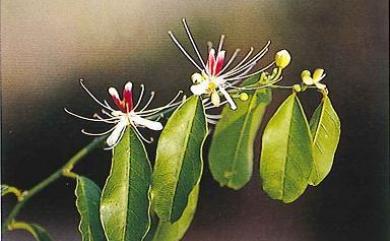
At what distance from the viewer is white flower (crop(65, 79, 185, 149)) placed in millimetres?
730

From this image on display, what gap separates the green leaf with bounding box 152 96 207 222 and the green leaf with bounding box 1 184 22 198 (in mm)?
156

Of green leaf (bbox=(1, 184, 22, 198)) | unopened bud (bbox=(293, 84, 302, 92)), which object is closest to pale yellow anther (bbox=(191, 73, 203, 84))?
unopened bud (bbox=(293, 84, 302, 92))

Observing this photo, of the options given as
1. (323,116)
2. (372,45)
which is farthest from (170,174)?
(372,45)

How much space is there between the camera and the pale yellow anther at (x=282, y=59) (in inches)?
29.9

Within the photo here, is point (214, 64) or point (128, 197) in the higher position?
point (214, 64)

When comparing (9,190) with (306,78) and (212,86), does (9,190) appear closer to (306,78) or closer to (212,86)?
(212,86)

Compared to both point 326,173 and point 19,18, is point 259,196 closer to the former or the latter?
point 326,173

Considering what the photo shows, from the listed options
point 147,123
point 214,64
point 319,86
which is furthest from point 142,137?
point 319,86

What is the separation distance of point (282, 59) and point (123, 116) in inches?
7.8

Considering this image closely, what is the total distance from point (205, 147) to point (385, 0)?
279 millimetres

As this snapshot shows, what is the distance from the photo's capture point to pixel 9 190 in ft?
2.40

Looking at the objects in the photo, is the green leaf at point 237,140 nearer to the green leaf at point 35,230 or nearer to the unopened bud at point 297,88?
the unopened bud at point 297,88

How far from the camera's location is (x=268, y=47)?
763 millimetres

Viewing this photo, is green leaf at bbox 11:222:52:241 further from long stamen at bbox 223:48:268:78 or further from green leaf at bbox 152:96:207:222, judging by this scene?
long stamen at bbox 223:48:268:78
